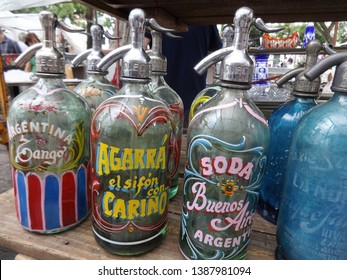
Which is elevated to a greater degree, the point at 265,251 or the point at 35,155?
the point at 35,155

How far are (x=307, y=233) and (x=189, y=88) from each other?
1.14 m

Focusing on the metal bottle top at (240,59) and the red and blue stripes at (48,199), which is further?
the red and blue stripes at (48,199)

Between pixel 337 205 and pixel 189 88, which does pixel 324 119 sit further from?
pixel 189 88

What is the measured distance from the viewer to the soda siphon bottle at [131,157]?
1.47 feet

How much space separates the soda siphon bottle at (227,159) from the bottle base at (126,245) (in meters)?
0.08

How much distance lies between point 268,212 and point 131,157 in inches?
14.0

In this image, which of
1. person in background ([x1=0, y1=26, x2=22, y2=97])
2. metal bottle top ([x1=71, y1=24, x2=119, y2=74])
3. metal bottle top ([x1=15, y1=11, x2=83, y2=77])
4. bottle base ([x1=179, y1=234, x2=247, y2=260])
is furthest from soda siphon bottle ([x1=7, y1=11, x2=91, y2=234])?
person in background ([x1=0, y1=26, x2=22, y2=97])

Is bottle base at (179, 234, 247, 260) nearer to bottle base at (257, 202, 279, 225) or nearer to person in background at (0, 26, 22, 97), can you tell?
bottle base at (257, 202, 279, 225)

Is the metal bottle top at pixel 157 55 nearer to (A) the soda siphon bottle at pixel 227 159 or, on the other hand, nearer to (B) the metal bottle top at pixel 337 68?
(A) the soda siphon bottle at pixel 227 159

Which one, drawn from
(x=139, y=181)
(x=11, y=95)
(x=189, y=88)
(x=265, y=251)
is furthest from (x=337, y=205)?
(x=11, y=95)

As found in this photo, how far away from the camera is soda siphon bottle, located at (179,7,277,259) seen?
418mm

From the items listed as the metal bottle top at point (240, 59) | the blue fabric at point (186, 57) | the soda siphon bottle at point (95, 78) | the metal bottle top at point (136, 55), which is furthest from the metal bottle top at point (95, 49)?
the blue fabric at point (186, 57)

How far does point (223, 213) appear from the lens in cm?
45

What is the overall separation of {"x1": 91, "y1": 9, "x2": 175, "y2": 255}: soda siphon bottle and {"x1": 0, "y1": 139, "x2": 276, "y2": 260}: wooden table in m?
0.02
